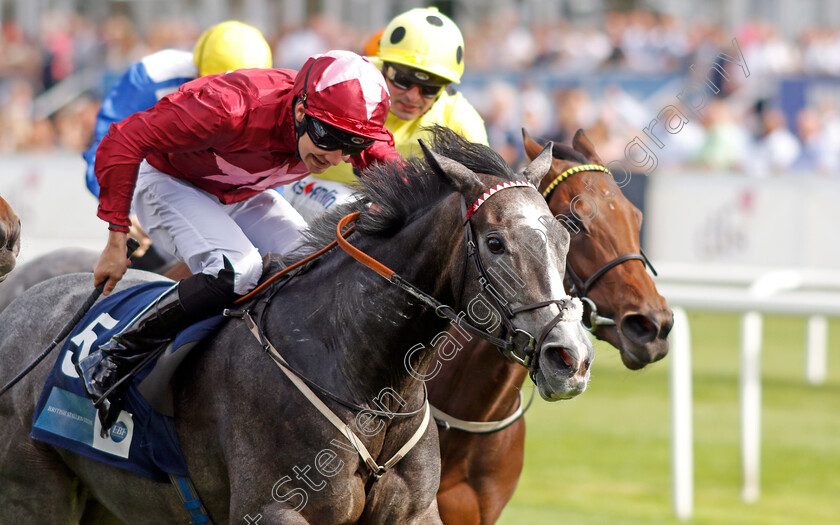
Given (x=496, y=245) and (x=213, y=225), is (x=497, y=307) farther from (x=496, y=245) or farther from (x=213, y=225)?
(x=213, y=225)

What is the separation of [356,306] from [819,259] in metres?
8.49

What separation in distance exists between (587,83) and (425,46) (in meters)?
8.91

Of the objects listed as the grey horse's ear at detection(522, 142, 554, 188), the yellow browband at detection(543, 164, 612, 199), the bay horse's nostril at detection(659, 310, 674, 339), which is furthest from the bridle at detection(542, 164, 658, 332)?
the grey horse's ear at detection(522, 142, 554, 188)

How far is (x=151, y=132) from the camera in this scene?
3.30 meters

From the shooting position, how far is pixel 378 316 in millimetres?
3092

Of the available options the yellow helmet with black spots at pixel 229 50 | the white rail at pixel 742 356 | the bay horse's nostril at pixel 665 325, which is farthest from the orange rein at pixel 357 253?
the white rail at pixel 742 356

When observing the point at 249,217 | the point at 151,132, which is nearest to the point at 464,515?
the point at 249,217

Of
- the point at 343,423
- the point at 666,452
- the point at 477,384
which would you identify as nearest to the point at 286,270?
the point at 343,423

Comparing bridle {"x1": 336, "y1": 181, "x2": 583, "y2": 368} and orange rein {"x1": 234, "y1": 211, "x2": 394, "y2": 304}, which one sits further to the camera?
orange rein {"x1": 234, "y1": 211, "x2": 394, "y2": 304}

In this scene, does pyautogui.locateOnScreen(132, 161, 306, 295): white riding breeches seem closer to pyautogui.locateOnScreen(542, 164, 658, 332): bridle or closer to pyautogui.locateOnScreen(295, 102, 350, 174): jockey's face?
pyautogui.locateOnScreen(295, 102, 350, 174): jockey's face

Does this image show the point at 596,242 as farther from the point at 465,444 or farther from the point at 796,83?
the point at 796,83

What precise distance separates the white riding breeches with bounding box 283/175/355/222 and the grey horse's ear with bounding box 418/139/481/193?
1659 mm

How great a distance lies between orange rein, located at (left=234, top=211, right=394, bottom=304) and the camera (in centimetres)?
307

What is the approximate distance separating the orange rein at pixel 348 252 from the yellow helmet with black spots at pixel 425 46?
1267 millimetres
